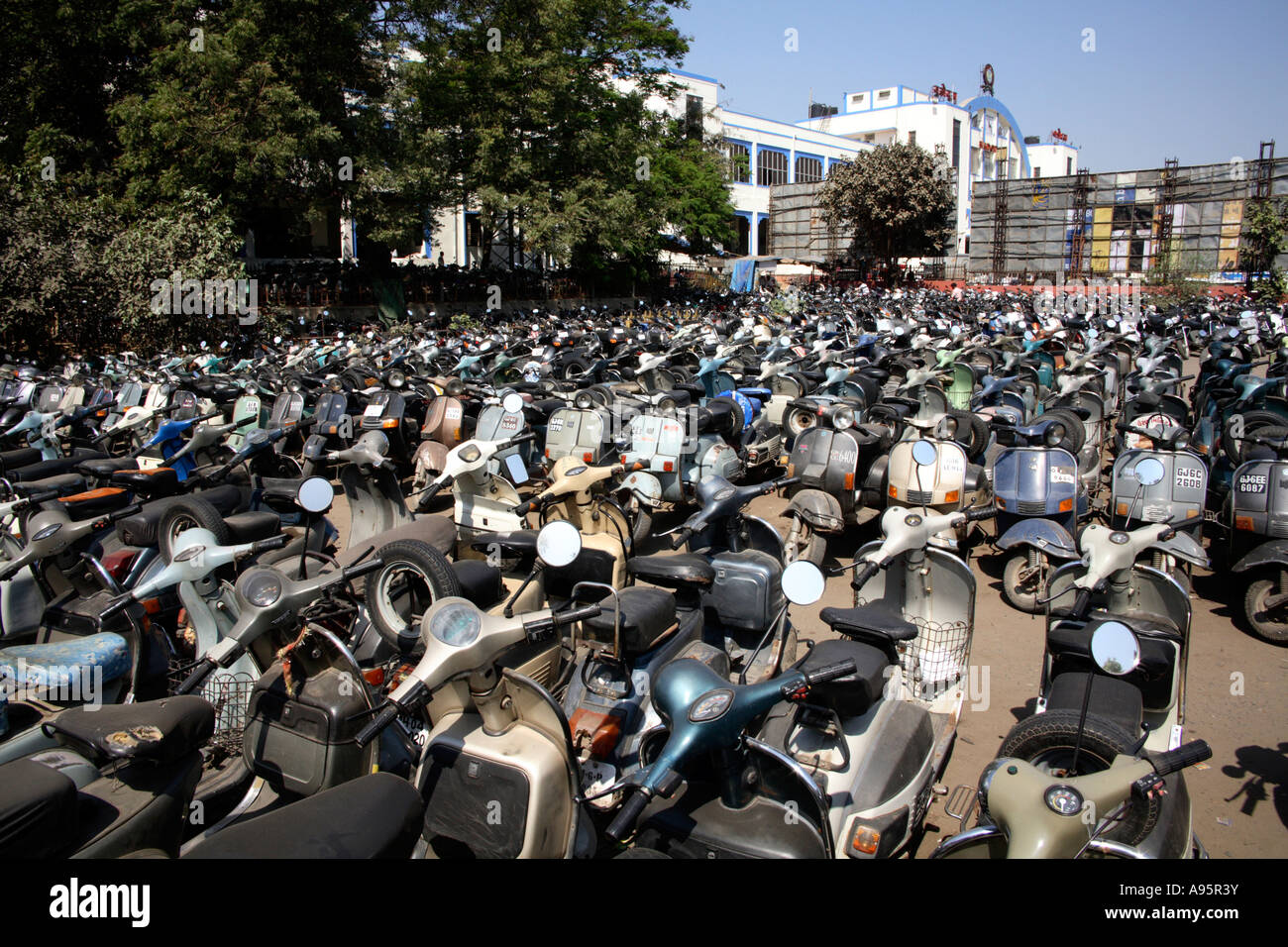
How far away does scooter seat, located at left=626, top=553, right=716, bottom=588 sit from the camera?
3270 millimetres

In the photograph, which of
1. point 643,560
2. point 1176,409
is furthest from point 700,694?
point 1176,409

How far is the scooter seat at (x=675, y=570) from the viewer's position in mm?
3270

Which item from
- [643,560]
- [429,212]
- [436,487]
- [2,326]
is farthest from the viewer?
[429,212]

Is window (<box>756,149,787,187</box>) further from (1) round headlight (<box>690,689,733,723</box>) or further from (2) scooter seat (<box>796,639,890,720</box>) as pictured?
(1) round headlight (<box>690,689,733,723</box>)

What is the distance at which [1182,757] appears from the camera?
185 centimetres

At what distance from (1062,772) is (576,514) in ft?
8.84

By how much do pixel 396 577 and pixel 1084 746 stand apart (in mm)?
2669

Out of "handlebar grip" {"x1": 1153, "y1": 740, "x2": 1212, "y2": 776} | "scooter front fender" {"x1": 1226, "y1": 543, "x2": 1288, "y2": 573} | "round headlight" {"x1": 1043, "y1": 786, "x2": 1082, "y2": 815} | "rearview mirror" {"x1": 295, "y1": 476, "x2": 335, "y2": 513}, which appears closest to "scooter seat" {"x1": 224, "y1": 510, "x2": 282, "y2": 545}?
"rearview mirror" {"x1": 295, "y1": 476, "x2": 335, "y2": 513}

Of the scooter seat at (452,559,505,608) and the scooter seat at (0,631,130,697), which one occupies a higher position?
the scooter seat at (452,559,505,608)

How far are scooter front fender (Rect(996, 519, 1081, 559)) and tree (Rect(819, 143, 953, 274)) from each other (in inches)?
1236

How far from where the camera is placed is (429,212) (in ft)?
68.4

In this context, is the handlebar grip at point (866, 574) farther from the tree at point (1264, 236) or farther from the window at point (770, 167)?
the window at point (770, 167)

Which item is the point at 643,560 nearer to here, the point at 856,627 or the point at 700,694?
the point at 856,627
